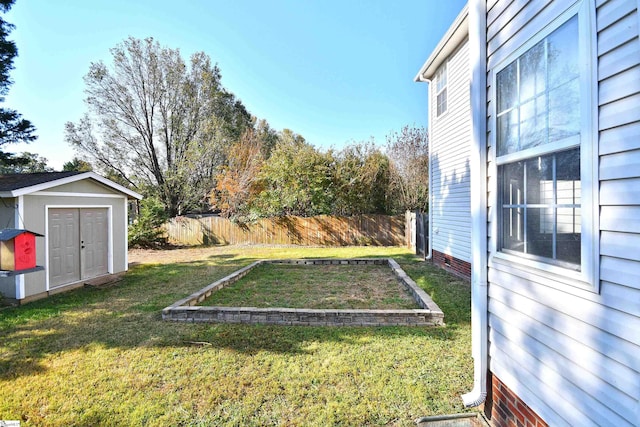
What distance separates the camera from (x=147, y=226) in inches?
581

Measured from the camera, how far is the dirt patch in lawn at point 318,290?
227 inches

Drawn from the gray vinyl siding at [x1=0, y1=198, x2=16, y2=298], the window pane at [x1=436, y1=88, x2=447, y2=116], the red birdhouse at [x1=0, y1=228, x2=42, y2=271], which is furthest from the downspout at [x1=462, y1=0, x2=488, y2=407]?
the gray vinyl siding at [x1=0, y1=198, x2=16, y2=298]

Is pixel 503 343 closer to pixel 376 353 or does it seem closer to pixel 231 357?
pixel 376 353

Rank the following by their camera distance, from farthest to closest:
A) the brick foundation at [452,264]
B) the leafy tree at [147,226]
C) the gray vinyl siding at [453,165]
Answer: the leafy tree at [147,226], the brick foundation at [452,264], the gray vinyl siding at [453,165]

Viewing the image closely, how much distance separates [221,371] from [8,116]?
1494 cm

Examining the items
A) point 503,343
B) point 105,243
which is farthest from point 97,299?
point 503,343

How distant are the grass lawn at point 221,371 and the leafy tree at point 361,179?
36.2 feet

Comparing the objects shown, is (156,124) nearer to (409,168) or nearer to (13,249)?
(409,168)

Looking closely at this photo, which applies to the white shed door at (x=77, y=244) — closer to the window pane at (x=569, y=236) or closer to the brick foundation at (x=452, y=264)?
the window pane at (x=569, y=236)

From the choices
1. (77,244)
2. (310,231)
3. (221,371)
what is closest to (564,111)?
(221,371)

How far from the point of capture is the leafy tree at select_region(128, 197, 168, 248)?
47.8 feet

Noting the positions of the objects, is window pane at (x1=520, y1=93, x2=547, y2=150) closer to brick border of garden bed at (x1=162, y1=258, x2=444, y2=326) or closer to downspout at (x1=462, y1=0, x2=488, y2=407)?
downspout at (x1=462, y1=0, x2=488, y2=407)

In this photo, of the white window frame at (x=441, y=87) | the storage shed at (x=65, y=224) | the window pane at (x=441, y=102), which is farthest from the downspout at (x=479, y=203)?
the storage shed at (x=65, y=224)

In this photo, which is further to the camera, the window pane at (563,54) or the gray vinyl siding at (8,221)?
the gray vinyl siding at (8,221)
